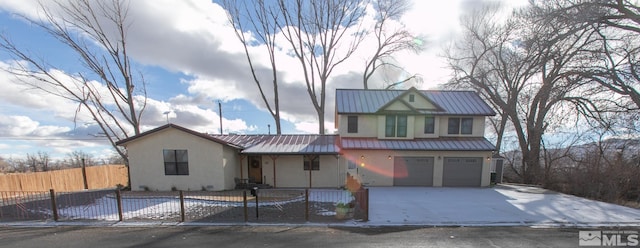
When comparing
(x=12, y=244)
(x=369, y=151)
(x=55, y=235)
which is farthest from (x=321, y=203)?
(x=12, y=244)

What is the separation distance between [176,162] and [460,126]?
17.4 metres

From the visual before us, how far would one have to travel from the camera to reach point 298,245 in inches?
213

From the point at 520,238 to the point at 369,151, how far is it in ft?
28.0

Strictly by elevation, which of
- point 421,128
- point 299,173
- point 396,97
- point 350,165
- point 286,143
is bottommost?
point 299,173

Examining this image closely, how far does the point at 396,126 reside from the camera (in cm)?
1503

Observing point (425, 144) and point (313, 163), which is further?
point (425, 144)

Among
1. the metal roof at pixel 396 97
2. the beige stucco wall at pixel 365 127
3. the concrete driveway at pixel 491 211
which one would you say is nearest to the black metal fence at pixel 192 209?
the concrete driveway at pixel 491 211

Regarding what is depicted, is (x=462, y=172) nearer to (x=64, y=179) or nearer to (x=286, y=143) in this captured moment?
(x=286, y=143)

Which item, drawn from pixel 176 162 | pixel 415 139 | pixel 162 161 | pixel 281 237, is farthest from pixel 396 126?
pixel 162 161

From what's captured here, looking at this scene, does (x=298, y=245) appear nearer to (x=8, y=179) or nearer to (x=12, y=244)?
(x=12, y=244)

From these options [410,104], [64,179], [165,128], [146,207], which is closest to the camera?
[146,207]

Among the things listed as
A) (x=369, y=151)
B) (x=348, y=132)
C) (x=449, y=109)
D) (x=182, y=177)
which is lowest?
(x=182, y=177)

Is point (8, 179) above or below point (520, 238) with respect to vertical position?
above

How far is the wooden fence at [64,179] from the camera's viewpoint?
1272 centimetres
